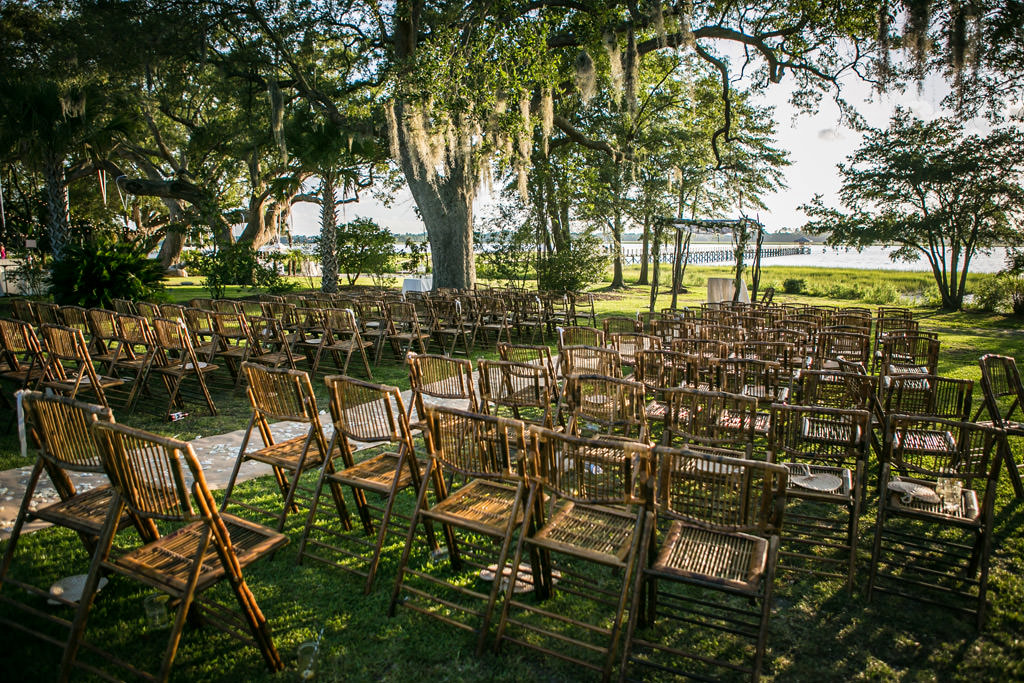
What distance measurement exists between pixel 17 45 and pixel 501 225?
12.0m

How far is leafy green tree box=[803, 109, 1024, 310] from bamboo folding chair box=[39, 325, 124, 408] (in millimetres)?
19426

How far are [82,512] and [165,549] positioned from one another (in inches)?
17.3

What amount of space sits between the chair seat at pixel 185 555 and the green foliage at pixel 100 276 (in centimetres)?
987

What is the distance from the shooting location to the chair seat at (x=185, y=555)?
2316mm

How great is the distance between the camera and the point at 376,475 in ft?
10.9

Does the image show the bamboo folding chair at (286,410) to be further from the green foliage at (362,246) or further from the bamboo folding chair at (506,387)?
the green foliage at (362,246)

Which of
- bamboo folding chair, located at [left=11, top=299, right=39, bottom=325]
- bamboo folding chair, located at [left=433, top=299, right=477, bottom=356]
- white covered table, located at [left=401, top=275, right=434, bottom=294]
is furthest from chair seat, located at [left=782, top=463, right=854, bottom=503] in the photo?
white covered table, located at [left=401, top=275, right=434, bottom=294]

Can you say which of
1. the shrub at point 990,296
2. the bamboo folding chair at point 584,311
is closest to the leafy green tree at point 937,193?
the shrub at point 990,296

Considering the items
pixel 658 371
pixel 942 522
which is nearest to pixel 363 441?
pixel 658 371

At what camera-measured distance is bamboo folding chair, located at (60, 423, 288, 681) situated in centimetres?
219

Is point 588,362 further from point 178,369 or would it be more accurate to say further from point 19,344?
point 19,344

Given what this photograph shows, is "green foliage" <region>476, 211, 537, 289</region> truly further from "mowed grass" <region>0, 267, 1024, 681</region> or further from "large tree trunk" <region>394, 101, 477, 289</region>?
"mowed grass" <region>0, 267, 1024, 681</region>

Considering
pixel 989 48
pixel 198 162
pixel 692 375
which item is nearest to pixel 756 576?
pixel 692 375

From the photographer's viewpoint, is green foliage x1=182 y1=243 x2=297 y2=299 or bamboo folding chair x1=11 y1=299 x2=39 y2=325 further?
green foliage x1=182 y1=243 x2=297 y2=299
